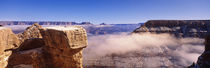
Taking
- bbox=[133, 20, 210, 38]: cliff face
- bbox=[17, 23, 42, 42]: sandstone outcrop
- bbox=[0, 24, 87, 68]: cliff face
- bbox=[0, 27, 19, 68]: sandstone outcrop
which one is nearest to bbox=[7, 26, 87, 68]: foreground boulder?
bbox=[0, 24, 87, 68]: cliff face

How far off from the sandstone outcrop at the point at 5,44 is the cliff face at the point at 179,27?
5149 centimetres

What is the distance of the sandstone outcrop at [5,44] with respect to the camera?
186 inches

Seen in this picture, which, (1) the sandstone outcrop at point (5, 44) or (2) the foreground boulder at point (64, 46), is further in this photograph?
(2) the foreground boulder at point (64, 46)

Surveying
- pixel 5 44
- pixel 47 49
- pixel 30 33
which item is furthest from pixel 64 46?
pixel 30 33

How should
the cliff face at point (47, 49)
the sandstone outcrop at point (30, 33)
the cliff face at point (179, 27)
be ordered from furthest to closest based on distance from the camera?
the cliff face at point (179, 27) → the sandstone outcrop at point (30, 33) → the cliff face at point (47, 49)

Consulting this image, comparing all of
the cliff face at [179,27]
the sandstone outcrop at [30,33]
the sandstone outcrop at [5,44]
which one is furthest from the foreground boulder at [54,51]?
the cliff face at [179,27]

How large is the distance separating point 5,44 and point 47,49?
1.56 metres

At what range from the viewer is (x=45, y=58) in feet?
20.2

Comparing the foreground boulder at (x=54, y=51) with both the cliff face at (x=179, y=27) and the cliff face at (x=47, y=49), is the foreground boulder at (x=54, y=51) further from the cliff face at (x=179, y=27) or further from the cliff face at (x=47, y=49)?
the cliff face at (x=179, y=27)

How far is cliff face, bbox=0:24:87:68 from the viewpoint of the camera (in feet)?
16.6

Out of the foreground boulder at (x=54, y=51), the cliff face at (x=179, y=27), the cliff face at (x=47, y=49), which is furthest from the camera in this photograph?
the cliff face at (x=179, y=27)

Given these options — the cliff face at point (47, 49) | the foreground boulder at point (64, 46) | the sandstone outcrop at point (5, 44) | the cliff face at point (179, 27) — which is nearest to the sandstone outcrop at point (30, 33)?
the cliff face at point (47, 49)

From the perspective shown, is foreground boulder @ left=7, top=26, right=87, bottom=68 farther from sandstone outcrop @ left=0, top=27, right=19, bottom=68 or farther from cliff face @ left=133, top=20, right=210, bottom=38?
cliff face @ left=133, top=20, right=210, bottom=38

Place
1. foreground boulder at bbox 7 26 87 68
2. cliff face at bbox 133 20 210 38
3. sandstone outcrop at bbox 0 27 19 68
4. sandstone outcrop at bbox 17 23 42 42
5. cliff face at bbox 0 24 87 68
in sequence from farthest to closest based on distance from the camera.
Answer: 1. cliff face at bbox 133 20 210 38
2. sandstone outcrop at bbox 17 23 42 42
3. foreground boulder at bbox 7 26 87 68
4. cliff face at bbox 0 24 87 68
5. sandstone outcrop at bbox 0 27 19 68
